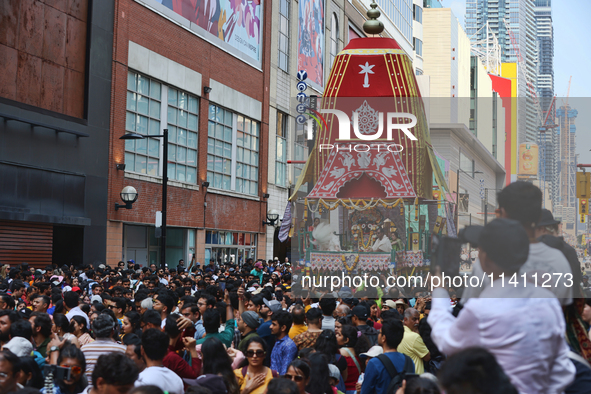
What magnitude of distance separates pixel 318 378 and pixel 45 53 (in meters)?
21.8

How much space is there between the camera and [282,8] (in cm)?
4191

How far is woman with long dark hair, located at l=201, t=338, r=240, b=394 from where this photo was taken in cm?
571

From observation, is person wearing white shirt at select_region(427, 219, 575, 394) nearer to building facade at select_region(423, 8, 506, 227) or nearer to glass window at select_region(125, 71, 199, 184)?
glass window at select_region(125, 71, 199, 184)

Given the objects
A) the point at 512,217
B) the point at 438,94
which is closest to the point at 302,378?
the point at 512,217

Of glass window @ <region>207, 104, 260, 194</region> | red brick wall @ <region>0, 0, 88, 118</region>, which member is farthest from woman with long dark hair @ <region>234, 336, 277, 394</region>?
glass window @ <region>207, 104, 260, 194</region>

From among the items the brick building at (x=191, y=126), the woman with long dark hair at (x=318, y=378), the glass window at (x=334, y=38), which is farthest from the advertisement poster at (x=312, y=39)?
the woman with long dark hair at (x=318, y=378)

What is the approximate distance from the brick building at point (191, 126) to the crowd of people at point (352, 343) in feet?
60.1

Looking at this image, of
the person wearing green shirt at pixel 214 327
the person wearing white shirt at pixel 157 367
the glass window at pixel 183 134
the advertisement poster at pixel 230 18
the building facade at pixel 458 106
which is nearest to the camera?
the person wearing white shirt at pixel 157 367

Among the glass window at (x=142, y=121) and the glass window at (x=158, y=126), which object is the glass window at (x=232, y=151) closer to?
the glass window at (x=158, y=126)

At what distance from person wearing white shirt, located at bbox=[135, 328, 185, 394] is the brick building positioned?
22424 mm

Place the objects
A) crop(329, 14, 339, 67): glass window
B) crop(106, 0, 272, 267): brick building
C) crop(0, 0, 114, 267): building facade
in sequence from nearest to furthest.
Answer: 1. crop(0, 0, 114, 267): building facade
2. crop(106, 0, 272, 267): brick building
3. crop(329, 14, 339, 67): glass window

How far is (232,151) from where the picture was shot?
36719mm

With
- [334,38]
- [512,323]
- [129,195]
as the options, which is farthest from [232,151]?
[512,323]

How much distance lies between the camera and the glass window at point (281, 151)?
41.9 meters
